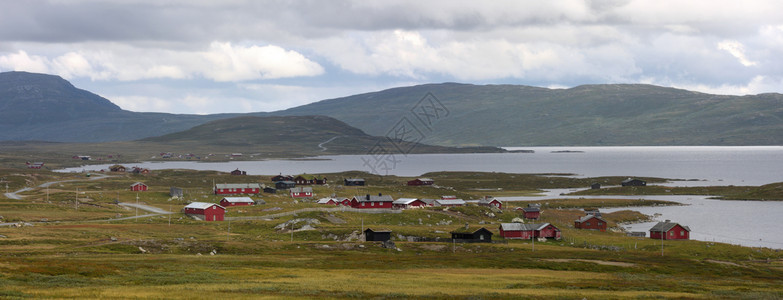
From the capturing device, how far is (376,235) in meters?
97.2

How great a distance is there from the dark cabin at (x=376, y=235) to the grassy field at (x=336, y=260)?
2.21 m

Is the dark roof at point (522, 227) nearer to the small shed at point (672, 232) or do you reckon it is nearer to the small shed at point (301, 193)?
Result: the small shed at point (672, 232)

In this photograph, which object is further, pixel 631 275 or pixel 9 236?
pixel 9 236

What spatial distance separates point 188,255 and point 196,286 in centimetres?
2898

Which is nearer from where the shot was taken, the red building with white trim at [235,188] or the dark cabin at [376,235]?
the dark cabin at [376,235]

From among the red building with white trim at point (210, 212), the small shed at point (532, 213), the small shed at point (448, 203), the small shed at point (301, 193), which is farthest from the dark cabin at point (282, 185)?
the small shed at point (532, 213)

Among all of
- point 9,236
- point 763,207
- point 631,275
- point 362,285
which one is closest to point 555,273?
point 631,275

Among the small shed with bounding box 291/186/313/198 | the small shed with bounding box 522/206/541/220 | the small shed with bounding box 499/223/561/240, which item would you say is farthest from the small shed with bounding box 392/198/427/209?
the small shed with bounding box 499/223/561/240

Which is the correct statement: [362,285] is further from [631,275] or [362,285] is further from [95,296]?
[631,275]

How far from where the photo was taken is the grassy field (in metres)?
51.5

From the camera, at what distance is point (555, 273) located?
70250 mm

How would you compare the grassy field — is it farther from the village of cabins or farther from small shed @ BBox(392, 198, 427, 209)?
small shed @ BBox(392, 198, 427, 209)

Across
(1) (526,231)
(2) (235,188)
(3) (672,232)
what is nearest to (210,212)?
(2) (235,188)

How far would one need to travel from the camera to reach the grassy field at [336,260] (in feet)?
169
